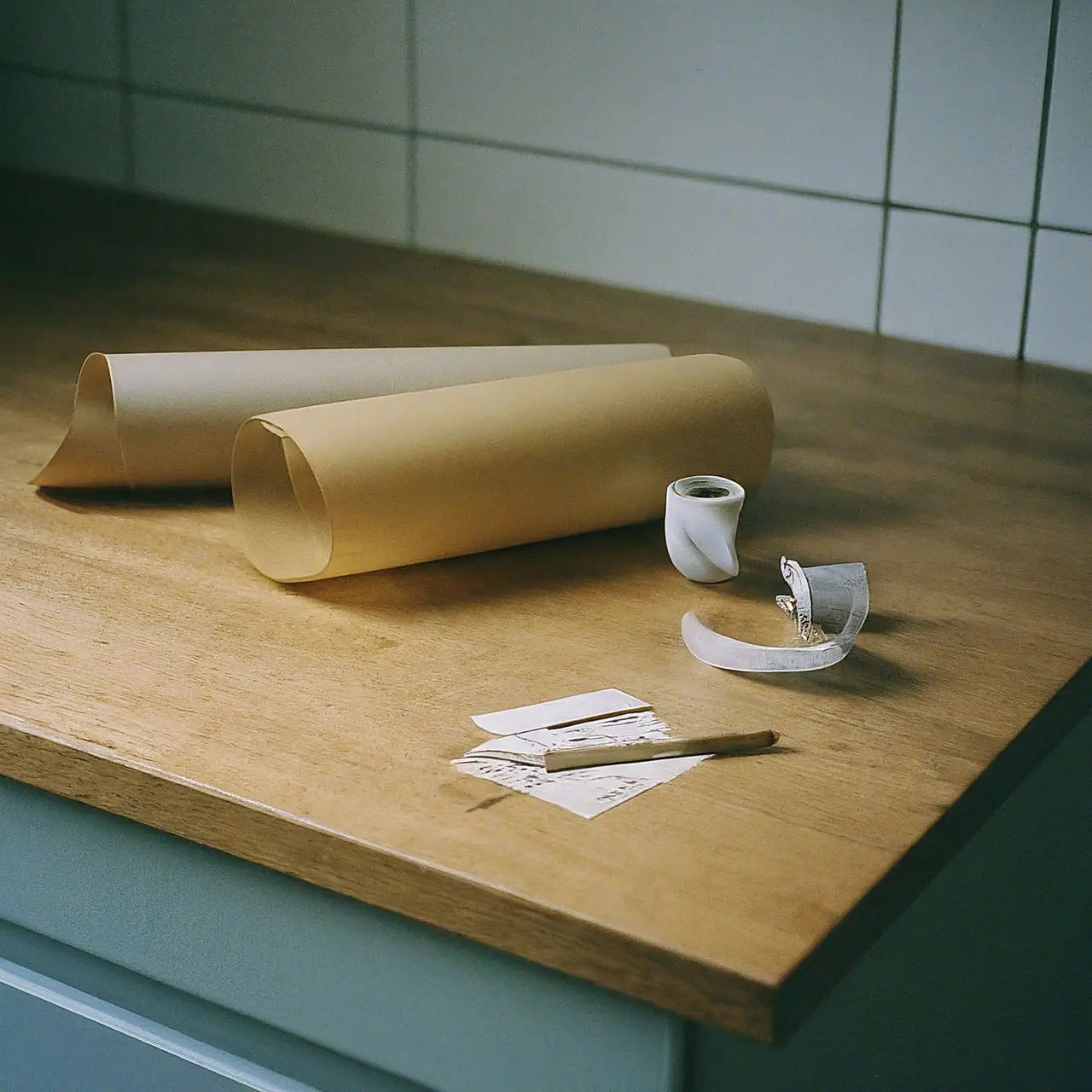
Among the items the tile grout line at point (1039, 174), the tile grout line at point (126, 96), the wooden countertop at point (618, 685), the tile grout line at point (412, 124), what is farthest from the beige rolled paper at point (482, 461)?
the tile grout line at point (126, 96)

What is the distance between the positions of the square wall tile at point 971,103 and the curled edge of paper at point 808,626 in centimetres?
58

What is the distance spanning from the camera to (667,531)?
2.99ft

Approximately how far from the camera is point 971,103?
1320 mm

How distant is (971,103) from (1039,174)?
0.08 meters

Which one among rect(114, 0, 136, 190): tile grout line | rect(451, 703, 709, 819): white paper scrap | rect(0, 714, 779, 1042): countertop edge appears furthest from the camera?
rect(114, 0, 136, 190): tile grout line

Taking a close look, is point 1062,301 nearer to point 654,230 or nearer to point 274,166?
point 654,230

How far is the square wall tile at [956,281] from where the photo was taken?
135cm

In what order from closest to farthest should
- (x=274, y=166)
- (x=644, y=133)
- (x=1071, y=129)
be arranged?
(x=1071, y=129) → (x=644, y=133) → (x=274, y=166)

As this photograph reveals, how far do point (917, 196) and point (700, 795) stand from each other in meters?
0.84

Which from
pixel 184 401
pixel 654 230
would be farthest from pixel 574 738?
pixel 654 230

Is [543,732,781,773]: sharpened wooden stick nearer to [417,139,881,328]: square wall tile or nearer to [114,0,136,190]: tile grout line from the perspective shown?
[417,139,881,328]: square wall tile

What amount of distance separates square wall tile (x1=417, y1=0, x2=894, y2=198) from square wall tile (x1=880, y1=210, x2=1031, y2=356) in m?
0.06

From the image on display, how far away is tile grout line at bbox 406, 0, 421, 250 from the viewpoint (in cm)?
162

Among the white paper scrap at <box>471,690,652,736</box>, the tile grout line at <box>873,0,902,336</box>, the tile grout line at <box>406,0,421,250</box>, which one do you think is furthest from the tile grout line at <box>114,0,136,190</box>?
the white paper scrap at <box>471,690,652,736</box>
